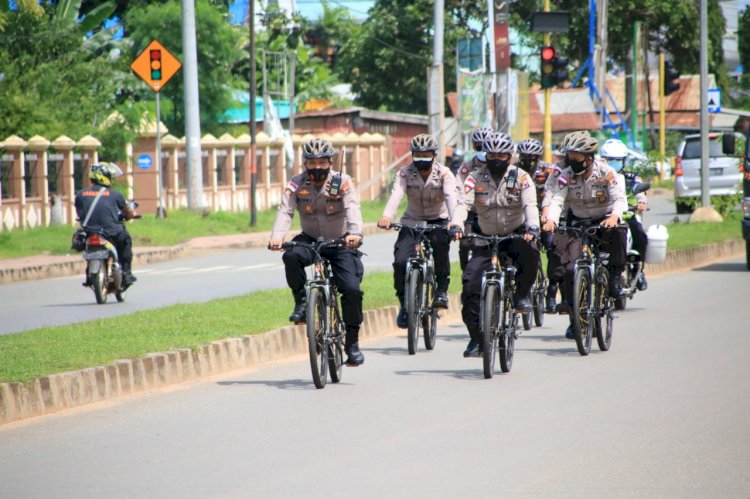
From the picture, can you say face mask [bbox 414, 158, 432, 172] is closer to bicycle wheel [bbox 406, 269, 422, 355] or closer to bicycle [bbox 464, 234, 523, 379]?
bicycle wheel [bbox 406, 269, 422, 355]

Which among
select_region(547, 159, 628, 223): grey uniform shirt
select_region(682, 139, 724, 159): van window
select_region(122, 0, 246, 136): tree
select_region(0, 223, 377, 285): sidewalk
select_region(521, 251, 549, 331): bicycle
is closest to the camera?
select_region(547, 159, 628, 223): grey uniform shirt

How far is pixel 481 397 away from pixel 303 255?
176 centimetres

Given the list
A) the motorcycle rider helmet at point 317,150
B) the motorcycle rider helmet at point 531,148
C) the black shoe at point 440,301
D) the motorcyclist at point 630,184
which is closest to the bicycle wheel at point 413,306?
the black shoe at point 440,301

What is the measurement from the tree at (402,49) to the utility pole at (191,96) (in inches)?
965

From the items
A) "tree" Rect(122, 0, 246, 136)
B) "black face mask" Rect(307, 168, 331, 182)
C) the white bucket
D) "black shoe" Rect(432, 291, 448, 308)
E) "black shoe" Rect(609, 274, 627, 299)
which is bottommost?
"black shoe" Rect(432, 291, 448, 308)

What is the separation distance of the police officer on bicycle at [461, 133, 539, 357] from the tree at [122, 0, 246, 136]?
3194cm

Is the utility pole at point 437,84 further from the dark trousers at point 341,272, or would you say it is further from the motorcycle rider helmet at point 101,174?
the dark trousers at point 341,272

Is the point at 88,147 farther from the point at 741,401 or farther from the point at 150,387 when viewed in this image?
the point at 741,401

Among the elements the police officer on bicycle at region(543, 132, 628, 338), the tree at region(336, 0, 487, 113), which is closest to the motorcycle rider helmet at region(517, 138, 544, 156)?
the police officer on bicycle at region(543, 132, 628, 338)

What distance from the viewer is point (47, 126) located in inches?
1256

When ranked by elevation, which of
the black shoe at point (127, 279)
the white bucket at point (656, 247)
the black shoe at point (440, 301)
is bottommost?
the black shoe at point (127, 279)

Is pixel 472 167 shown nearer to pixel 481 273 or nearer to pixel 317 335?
pixel 481 273

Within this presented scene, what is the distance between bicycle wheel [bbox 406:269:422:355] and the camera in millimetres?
11680

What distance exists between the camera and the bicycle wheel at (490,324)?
32.6 ft
